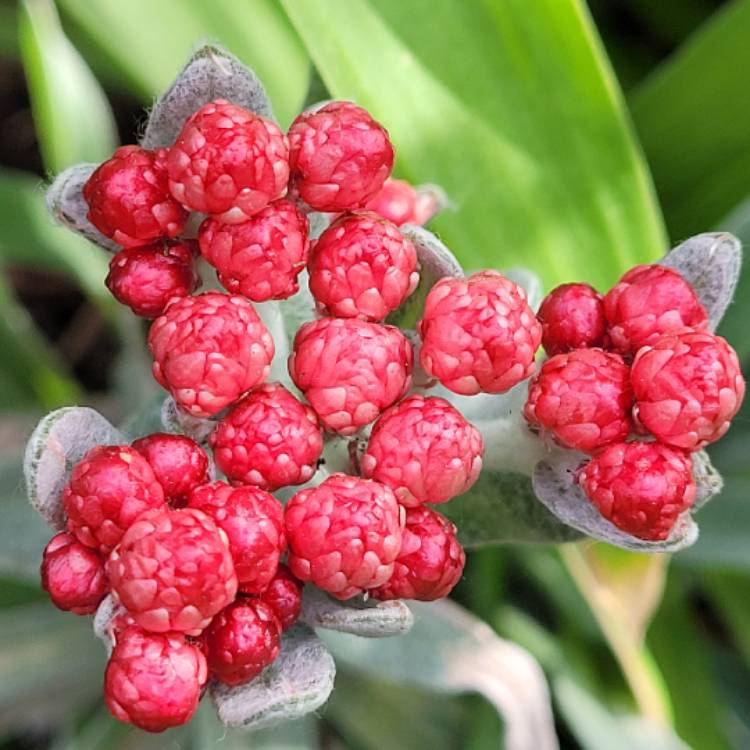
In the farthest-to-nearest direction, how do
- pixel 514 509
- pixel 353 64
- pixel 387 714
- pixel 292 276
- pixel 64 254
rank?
pixel 64 254 → pixel 387 714 → pixel 353 64 → pixel 514 509 → pixel 292 276

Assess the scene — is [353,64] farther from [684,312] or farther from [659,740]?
[659,740]

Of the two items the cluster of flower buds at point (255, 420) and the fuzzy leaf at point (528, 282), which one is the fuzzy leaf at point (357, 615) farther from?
the fuzzy leaf at point (528, 282)

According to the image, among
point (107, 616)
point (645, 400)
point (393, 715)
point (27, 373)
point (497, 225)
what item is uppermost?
point (645, 400)

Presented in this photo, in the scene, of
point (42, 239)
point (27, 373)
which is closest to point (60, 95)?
point (42, 239)

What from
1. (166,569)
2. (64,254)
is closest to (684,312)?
(166,569)

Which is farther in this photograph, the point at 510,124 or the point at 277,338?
the point at 510,124

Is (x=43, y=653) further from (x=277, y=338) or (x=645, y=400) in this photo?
(x=645, y=400)

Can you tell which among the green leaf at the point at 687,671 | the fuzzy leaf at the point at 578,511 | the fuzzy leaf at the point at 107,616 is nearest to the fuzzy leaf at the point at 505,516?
the fuzzy leaf at the point at 578,511
